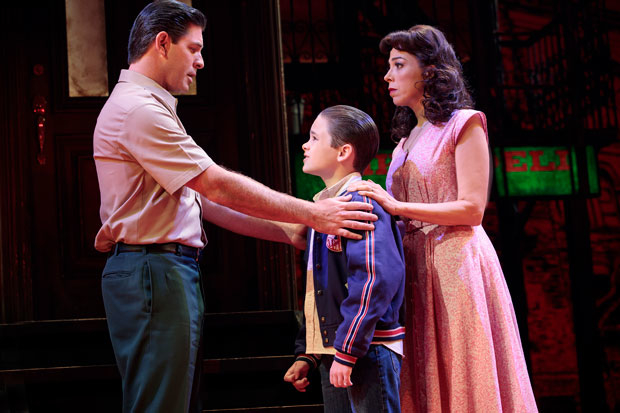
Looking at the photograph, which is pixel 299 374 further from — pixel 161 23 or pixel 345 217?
pixel 161 23

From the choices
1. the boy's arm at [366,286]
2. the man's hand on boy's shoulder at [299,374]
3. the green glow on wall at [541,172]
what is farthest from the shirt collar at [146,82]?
the green glow on wall at [541,172]

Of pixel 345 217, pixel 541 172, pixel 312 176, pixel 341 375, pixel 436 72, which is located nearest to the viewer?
pixel 341 375

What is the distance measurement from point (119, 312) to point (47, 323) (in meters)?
1.80

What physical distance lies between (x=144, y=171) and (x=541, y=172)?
4.28 metres

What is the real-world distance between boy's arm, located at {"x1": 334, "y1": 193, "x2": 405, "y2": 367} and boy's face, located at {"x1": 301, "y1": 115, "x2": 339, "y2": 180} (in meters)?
0.27

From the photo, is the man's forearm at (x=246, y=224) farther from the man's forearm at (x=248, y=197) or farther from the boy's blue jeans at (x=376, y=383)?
the boy's blue jeans at (x=376, y=383)

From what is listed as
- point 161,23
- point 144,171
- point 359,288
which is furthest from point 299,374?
point 161,23

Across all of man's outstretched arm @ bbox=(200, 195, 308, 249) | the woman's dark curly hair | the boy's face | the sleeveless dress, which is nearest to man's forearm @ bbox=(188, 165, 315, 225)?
the boy's face

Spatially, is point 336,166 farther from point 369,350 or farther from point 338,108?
point 369,350

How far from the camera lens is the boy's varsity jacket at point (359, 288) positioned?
169 cm

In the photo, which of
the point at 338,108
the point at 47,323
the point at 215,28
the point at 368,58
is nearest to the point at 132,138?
the point at 338,108

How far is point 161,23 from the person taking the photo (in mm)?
1993

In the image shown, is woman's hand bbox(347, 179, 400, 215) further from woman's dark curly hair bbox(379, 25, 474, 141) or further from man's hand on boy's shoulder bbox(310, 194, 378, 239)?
woman's dark curly hair bbox(379, 25, 474, 141)

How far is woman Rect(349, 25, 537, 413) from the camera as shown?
1863 mm
